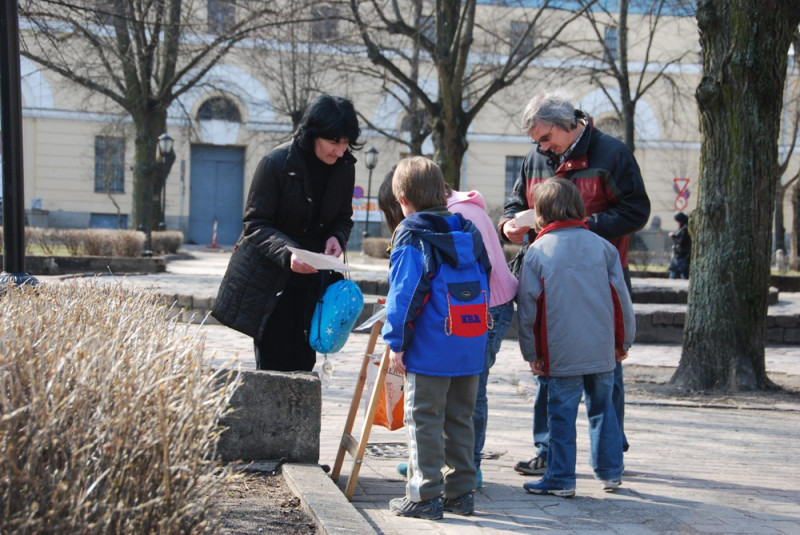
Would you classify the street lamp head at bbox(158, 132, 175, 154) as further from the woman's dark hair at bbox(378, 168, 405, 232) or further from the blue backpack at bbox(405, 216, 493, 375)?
the blue backpack at bbox(405, 216, 493, 375)

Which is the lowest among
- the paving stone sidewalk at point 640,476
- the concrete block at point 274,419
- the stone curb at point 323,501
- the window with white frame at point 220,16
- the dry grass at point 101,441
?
the paving stone sidewalk at point 640,476

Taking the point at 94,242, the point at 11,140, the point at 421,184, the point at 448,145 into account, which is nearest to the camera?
the point at 421,184

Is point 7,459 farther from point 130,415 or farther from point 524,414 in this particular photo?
point 524,414

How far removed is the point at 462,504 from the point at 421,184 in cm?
144

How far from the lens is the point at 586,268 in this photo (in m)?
4.68

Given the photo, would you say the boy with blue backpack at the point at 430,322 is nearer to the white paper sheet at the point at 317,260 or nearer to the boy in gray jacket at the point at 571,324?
the white paper sheet at the point at 317,260

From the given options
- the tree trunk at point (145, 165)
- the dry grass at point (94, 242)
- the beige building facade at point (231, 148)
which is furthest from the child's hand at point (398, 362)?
the beige building facade at point (231, 148)

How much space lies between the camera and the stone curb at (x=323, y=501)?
11.8 ft

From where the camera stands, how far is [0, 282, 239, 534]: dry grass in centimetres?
247

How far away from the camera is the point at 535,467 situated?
516cm

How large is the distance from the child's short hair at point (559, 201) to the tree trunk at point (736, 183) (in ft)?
13.4

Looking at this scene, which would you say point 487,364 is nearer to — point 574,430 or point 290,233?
point 574,430

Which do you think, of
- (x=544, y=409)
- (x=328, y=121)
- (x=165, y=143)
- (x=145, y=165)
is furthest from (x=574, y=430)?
(x=165, y=143)

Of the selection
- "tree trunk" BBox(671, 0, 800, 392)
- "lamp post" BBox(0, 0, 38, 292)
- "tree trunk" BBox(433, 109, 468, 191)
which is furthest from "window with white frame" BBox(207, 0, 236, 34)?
"lamp post" BBox(0, 0, 38, 292)
